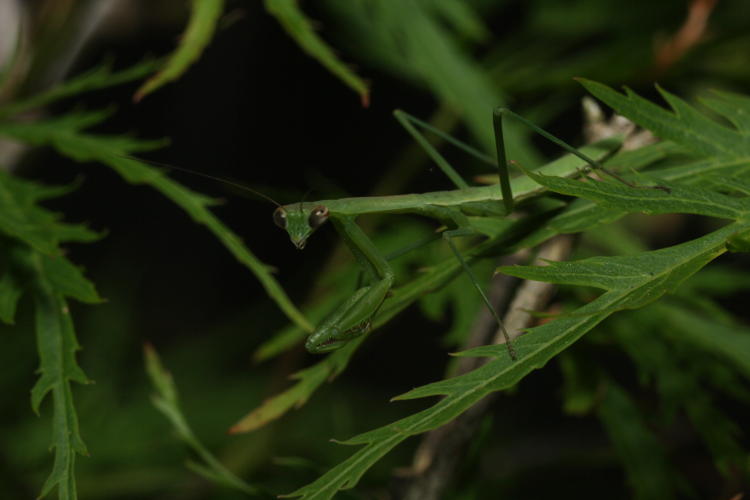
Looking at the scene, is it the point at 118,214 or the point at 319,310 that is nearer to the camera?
the point at 319,310

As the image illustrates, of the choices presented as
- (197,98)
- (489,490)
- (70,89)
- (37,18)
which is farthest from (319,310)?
(197,98)

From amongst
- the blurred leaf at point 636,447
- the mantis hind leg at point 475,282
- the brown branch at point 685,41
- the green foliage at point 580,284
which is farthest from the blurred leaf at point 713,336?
the brown branch at point 685,41

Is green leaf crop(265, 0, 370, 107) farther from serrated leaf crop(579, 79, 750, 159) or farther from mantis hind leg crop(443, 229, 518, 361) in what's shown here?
serrated leaf crop(579, 79, 750, 159)

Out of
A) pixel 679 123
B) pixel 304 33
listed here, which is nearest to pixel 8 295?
pixel 304 33

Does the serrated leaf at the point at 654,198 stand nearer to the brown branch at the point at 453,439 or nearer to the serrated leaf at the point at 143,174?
the brown branch at the point at 453,439

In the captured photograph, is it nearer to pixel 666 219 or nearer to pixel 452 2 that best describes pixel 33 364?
pixel 452 2

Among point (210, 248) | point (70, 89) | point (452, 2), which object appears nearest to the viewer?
point (70, 89)
